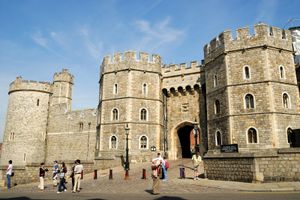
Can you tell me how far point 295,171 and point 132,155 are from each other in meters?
13.2

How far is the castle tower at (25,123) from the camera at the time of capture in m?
30.9

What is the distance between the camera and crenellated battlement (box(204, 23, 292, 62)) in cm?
1994

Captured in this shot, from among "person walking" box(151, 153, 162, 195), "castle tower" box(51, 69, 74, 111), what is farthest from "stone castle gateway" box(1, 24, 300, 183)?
"person walking" box(151, 153, 162, 195)

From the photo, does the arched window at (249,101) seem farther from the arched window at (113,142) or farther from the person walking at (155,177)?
the person walking at (155,177)

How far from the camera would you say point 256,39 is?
20.0m

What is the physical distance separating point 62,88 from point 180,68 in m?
18.2

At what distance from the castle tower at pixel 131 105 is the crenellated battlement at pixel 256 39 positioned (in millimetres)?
6956

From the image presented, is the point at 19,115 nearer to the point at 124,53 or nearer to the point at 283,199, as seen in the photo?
the point at 124,53

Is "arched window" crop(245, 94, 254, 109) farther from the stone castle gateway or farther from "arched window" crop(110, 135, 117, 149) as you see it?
"arched window" crop(110, 135, 117, 149)

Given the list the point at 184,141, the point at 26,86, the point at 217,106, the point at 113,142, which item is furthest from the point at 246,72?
the point at 26,86

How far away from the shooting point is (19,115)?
31.7 metres

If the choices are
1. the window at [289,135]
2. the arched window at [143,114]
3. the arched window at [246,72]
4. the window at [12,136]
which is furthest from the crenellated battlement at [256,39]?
the window at [12,136]

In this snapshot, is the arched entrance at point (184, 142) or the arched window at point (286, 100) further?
the arched entrance at point (184, 142)

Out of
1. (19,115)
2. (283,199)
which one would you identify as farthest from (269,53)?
(19,115)
